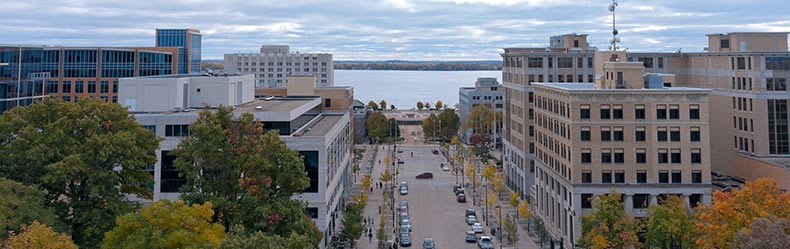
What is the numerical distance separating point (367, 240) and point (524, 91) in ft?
80.3

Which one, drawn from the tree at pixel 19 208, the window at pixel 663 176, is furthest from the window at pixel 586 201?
the tree at pixel 19 208

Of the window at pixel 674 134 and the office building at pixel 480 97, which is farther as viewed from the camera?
the office building at pixel 480 97

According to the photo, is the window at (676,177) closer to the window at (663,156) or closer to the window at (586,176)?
the window at (663,156)

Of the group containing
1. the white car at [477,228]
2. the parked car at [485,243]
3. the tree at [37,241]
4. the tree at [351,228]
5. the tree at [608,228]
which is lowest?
the parked car at [485,243]

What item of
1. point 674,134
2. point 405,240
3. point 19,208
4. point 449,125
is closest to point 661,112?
point 674,134

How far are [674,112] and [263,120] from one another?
94.8 feet

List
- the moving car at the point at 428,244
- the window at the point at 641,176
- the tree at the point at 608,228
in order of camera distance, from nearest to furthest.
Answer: the tree at the point at 608,228
the window at the point at 641,176
the moving car at the point at 428,244

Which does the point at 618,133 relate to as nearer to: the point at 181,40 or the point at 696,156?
the point at 696,156

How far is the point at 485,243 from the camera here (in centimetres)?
4962

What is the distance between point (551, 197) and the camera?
2119 inches

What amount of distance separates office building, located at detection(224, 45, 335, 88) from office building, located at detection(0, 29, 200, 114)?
2876 inches

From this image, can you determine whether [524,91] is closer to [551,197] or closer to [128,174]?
[551,197]

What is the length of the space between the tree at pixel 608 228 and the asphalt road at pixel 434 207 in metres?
14.8

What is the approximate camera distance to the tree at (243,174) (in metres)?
27.3
